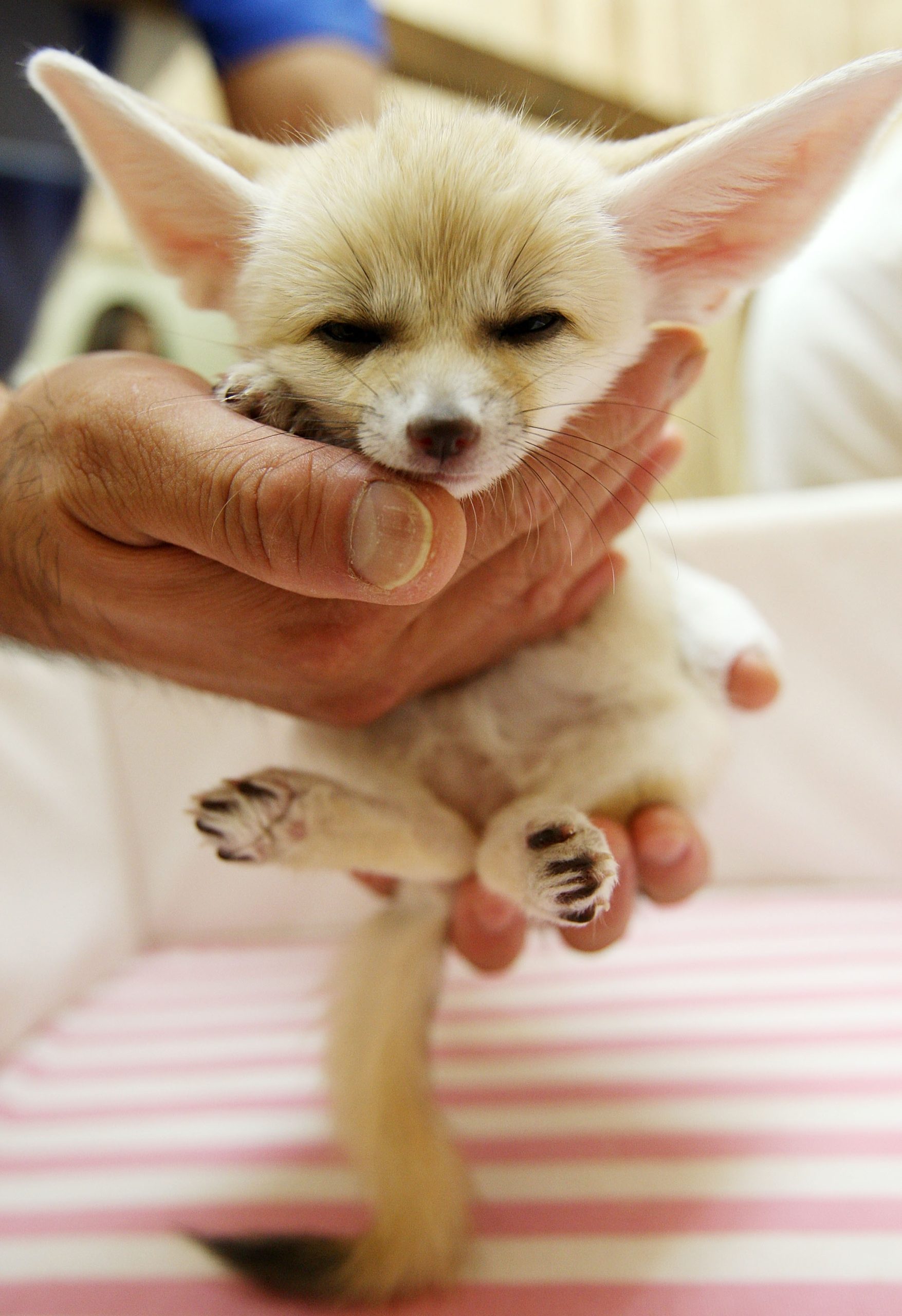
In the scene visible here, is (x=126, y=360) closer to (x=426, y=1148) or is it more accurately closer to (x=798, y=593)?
(x=426, y=1148)

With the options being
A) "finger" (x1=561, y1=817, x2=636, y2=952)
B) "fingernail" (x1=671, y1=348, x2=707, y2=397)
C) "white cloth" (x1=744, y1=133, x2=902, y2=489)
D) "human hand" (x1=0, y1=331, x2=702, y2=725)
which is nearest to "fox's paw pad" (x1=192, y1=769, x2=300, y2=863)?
"human hand" (x1=0, y1=331, x2=702, y2=725)

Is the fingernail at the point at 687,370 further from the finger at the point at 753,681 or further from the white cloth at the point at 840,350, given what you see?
the white cloth at the point at 840,350

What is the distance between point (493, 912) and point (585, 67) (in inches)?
57.9

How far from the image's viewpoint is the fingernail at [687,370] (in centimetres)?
109

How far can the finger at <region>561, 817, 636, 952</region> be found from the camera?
1.04m

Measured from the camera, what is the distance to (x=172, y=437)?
776mm

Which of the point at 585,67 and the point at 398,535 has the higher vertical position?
the point at 585,67

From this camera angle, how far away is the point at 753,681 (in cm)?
124

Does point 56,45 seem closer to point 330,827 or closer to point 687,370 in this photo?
point 687,370

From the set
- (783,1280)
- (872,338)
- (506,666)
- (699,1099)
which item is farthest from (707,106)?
(783,1280)

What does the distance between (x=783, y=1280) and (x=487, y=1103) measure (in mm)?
446

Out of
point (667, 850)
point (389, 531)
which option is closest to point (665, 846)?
point (667, 850)

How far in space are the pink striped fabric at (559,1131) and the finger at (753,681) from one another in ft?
1.56

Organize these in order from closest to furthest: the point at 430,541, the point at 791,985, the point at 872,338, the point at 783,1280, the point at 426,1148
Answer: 1. the point at 430,541
2. the point at 783,1280
3. the point at 426,1148
4. the point at 791,985
5. the point at 872,338
